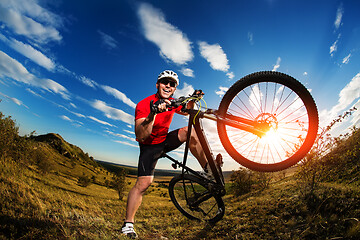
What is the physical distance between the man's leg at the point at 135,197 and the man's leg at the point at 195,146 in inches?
50.2

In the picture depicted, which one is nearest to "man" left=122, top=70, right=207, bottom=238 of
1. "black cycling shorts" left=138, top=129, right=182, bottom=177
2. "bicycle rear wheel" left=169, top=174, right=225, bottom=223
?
"black cycling shorts" left=138, top=129, right=182, bottom=177

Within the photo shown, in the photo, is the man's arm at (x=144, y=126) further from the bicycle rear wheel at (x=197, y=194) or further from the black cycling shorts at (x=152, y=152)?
the bicycle rear wheel at (x=197, y=194)

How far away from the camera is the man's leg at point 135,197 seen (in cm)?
344

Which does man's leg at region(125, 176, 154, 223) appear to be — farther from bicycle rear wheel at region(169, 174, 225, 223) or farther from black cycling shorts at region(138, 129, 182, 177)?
bicycle rear wheel at region(169, 174, 225, 223)

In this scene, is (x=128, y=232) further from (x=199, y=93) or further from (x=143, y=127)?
(x=199, y=93)

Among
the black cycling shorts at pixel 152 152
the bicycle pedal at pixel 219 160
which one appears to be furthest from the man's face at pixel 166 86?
the bicycle pedal at pixel 219 160

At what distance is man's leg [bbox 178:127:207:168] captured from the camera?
3.80 m

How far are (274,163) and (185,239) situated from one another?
318 cm

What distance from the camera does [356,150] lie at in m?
4.49

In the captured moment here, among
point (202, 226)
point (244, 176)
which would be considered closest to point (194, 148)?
point (202, 226)

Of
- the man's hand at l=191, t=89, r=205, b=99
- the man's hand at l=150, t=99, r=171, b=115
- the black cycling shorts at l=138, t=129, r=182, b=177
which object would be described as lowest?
the black cycling shorts at l=138, t=129, r=182, b=177

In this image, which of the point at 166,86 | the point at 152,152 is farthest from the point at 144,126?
the point at 166,86

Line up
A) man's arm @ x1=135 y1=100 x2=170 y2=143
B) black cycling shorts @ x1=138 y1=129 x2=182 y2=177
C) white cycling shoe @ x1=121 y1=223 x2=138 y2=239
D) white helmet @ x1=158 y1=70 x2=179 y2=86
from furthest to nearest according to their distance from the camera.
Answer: white helmet @ x1=158 y1=70 x2=179 y2=86, black cycling shorts @ x1=138 y1=129 x2=182 y2=177, white cycling shoe @ x1=121 y1=223 x2=138 y2=239, man's arm @ x1=135 y1=100 x2=170 y2=143

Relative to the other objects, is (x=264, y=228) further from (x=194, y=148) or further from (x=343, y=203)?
(x=194, y=148)
